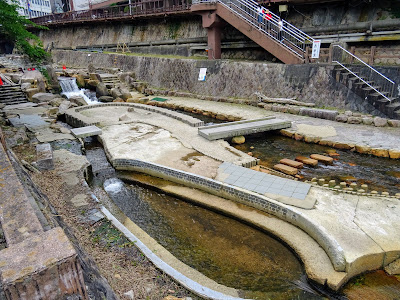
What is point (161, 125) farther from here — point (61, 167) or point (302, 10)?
point (302, 10)

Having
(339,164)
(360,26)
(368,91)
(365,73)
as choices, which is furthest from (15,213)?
(360,26)

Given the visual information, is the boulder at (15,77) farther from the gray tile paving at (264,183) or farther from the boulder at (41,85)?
the gray tile paving at (264,183)

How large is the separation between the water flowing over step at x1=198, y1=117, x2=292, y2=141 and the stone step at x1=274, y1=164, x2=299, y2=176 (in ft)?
9.06

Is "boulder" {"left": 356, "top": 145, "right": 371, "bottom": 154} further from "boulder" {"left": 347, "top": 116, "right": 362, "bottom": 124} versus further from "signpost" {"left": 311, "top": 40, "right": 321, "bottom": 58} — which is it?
"signpost" {"left": 311, "top": 40, "right": 321, "bottom": 58}

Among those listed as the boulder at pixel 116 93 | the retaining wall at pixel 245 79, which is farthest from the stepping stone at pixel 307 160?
the boulder at pixel 116 93

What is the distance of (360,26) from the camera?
16250mm

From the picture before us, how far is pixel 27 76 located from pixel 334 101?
769 inches

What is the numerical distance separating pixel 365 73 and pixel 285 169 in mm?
7361

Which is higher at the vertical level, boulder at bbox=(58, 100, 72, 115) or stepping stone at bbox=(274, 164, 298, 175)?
boulder at bbox=(58, 100, 72, 115)

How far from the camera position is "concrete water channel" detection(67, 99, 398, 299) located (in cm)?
470

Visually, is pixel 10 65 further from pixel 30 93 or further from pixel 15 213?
pixel 15 213

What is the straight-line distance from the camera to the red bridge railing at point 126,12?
2419cm

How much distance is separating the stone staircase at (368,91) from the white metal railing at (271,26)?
256 centimetres

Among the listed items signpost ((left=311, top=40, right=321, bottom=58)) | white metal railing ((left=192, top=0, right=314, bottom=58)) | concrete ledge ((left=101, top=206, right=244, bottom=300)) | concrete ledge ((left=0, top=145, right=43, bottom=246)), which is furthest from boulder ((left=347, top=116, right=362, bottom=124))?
concrete ledge ((left=0, top=145, right=43, bottom=246))
